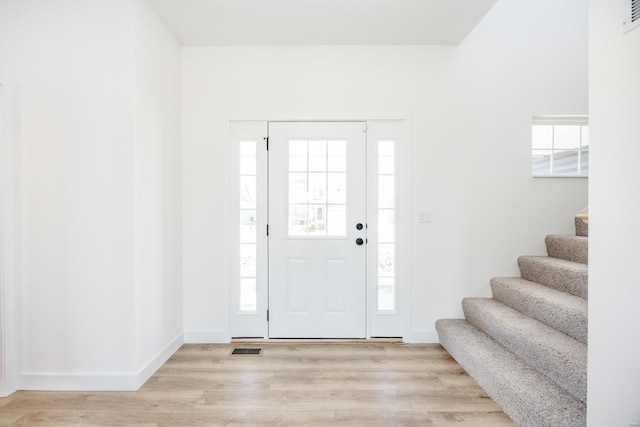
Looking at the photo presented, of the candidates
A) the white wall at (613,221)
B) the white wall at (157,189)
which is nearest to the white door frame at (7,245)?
the white wall at (157,189)

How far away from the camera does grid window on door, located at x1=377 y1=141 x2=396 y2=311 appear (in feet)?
11.2

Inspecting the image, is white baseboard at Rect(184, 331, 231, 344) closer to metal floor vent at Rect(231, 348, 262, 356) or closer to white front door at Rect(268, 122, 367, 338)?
metal floor vent at Rect(231, 348, 262, 356)

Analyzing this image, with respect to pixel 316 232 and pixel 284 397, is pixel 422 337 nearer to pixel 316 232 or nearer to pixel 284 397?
pixel 316 232

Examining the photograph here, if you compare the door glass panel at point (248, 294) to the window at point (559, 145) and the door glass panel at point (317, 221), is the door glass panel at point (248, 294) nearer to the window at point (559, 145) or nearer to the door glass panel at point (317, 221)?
the door glass panel at point (317, 221)

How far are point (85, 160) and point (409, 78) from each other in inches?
109

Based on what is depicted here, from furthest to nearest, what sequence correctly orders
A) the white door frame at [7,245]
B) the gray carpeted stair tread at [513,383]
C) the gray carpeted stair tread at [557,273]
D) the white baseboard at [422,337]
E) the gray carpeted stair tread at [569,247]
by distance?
the white baseboard at [422,337] → the gray carpeted stair tread at [569,247] → the gray carpeted stair tread at [557,273] → the white door frame at [7,245] → the gray carpeted stair tread at [513,383]

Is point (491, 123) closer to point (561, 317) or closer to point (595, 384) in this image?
point (561, 317)

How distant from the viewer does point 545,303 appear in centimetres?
252

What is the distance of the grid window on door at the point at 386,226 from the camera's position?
3.41 meters

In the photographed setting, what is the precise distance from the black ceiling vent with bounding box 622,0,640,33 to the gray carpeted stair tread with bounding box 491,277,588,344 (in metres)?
1.60

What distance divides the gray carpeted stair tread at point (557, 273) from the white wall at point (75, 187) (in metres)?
3.13

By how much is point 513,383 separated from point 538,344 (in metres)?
0.30

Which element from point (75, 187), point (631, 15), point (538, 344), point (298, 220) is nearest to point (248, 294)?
point (298, 220)

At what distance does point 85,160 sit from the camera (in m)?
2.50
